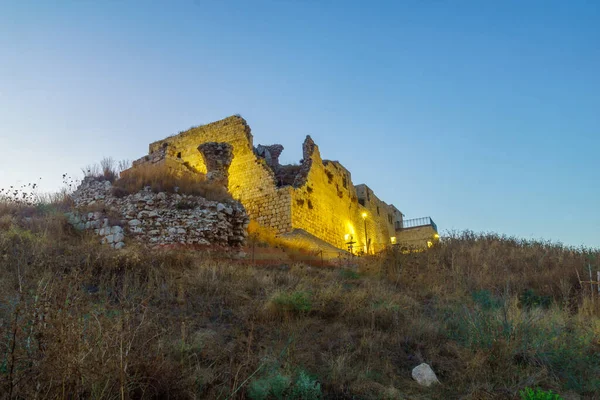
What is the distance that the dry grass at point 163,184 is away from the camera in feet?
42.4

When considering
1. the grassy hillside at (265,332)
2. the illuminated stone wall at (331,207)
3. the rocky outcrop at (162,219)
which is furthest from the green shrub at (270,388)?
the illuminated stone wall at (331,207)

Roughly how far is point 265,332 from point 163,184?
8.96 meters

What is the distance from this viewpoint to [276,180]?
20172mm

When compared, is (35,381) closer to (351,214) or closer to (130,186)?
(130,186)

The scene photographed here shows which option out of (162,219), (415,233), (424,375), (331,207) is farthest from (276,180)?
(415,233)

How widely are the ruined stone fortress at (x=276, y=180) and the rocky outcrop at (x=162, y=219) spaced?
152 inches

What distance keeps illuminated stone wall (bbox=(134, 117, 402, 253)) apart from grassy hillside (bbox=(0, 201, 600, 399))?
9919 mm

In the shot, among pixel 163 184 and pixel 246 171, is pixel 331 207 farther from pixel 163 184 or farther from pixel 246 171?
pixel 163 184

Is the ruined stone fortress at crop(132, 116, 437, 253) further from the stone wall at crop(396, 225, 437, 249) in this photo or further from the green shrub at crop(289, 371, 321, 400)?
the green shrub at crop(289, 371, 321, 400)

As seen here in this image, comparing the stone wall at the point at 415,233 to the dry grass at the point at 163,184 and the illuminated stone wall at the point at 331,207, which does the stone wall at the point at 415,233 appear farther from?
the dry grass at the point at 163,184

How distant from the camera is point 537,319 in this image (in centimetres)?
592

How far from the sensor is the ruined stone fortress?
18.2 m

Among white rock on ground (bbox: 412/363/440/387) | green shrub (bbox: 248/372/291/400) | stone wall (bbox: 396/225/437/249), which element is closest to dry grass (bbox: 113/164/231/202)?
white rock on ground (bbox: 412/363/440/387)

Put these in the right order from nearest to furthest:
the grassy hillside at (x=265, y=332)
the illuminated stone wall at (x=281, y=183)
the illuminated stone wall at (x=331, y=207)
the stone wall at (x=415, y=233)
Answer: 1. the grassy hillside at (x=265, y=332)
2. the illuminated stone wall at (x=281, y=183)
3. the illuminated stone wall at (x=331, y=207)
4. the stone wall at (x=415, y=233)
